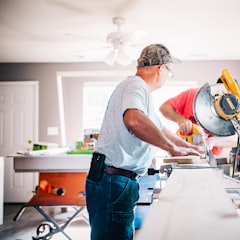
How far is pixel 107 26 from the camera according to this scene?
3.77 metres

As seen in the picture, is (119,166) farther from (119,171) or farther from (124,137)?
(124,137)

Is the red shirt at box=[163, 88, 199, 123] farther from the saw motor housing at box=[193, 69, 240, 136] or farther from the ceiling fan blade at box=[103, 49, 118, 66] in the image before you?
the ceiling fan blade at box=[103, 49, 118, 66]

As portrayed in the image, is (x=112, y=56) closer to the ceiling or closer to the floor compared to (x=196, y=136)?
closer to the ceiling

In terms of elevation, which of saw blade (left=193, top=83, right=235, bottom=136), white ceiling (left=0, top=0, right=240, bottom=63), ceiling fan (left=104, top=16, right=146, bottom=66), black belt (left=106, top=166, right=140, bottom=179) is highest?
white ceiling (left=0, top=0, right=240, bottom=63)

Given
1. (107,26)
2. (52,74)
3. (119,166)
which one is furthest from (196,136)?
(52,74)

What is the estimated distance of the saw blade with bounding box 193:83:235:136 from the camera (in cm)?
147

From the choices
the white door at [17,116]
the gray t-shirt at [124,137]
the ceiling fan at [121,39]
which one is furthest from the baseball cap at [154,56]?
the white door at [17,116]

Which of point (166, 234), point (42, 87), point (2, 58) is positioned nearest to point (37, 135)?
point (42, 87)

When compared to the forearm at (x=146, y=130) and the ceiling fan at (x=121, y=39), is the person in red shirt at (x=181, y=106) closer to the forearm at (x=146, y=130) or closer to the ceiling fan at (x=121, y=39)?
the ceiling fan at (x=121, y=39)

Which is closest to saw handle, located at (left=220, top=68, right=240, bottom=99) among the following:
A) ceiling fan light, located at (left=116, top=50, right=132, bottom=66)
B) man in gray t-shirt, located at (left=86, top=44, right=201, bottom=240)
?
man in gray t-shirt, located at (left=86, top=44, right=201, bottom=240)

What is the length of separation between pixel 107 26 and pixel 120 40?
1.33 feet

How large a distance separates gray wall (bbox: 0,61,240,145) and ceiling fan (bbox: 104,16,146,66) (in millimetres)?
1648

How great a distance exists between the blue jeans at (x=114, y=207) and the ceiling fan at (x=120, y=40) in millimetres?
2149

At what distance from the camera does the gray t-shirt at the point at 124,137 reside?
1.43m
